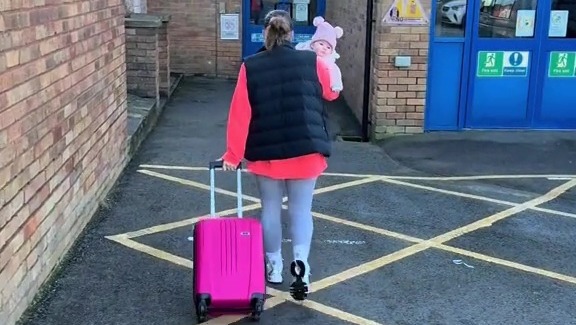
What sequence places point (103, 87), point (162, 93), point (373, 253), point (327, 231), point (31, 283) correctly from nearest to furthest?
1. point (31, 283)
2. point (373, 253)
3. point (327, 231)
4. point (103, 87)
5. point (162, 93)

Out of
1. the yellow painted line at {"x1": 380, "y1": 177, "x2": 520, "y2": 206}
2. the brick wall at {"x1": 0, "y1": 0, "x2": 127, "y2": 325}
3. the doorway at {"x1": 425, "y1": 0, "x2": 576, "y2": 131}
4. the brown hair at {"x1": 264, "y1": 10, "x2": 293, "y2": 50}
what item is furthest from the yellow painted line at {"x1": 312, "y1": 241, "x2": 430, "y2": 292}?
the doorway at {"x1": 425, "y1": 0, "x2": 576, "y2": 131}

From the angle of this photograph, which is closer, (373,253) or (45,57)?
(45,57)

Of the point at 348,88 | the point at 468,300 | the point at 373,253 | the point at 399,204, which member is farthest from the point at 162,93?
the point at 468,300

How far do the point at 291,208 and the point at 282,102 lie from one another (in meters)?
0.66

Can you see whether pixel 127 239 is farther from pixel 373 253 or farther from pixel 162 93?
pixel 162 93

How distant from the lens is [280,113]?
4.16 m

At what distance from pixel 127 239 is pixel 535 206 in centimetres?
356

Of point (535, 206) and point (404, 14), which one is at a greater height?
point (404, 14)

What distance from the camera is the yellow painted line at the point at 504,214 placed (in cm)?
570

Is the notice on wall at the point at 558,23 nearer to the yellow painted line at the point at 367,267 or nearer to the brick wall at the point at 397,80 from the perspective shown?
the brick wall at the point at 397,80

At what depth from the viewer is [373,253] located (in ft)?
17.3

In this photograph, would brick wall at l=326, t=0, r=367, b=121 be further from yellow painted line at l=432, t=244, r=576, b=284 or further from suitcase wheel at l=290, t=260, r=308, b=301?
suitcase wheel at l=290, t=260, r=308, b=301

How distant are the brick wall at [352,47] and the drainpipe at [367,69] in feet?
1.89

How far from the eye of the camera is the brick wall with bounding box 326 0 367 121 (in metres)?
10.4
